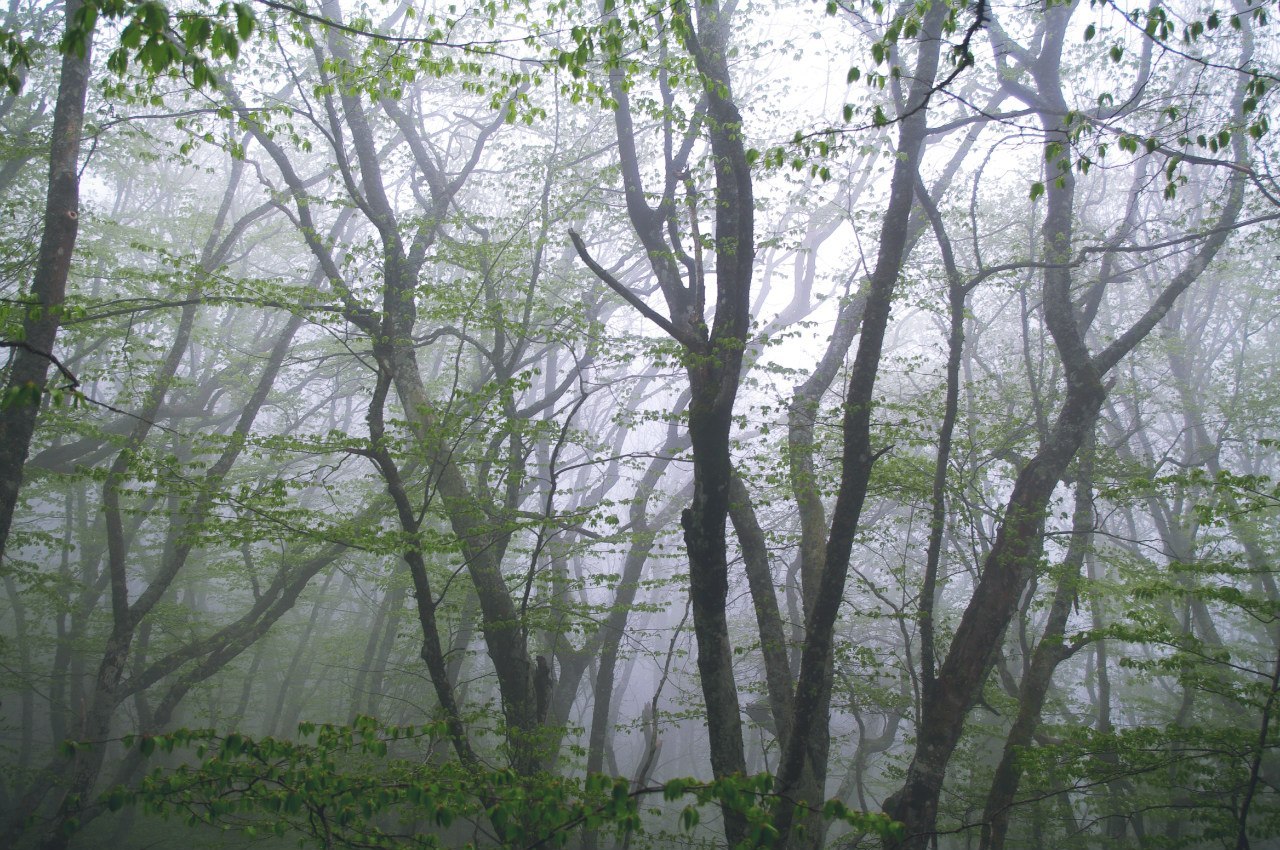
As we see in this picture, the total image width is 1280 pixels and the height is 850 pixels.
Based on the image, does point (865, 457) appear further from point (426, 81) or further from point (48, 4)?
point (48, 4)

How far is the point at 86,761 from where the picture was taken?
8.99 metres

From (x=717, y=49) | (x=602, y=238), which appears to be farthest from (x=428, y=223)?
(x=602, y=238)

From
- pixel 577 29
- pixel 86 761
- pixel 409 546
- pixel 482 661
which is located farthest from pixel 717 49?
pixel 482 661

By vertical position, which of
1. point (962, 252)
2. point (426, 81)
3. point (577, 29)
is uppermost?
point (426, 81)

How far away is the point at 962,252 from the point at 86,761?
16256 mm

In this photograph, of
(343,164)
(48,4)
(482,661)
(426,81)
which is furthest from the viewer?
(482,661)

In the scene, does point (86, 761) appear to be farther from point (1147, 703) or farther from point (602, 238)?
point (1147, 703)

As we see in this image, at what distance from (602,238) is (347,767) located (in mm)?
10462

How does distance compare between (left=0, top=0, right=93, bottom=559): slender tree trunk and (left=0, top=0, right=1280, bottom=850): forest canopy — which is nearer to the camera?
(left=0, top=0, right=1280, bottom=850): forest canopy

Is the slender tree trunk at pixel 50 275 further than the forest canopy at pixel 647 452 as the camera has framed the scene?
Yes

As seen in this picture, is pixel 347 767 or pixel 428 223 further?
pixel 347 767

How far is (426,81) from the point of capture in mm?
14258

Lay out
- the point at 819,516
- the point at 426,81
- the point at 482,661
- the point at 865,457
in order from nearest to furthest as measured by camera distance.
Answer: the point at 865,457, the point at 819,516, the point at 426,81, the point at 482,661

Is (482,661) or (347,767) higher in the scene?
(482,661)
